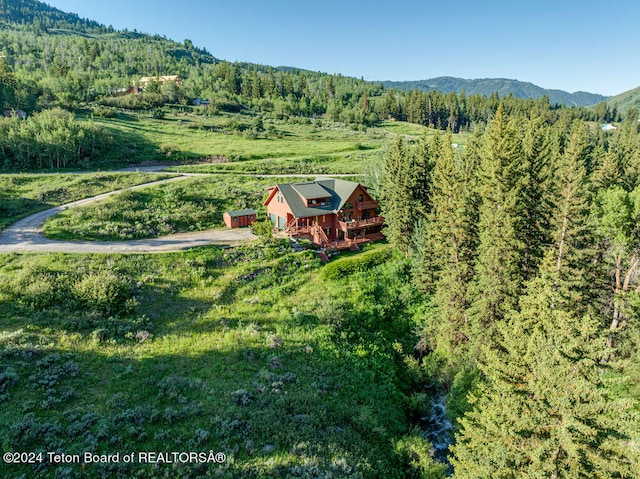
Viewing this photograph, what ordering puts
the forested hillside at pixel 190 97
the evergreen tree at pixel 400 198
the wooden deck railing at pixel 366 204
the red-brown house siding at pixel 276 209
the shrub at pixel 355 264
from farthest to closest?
the forested hillside at pixel 190 97 < the wooden deck railing at pixel 366 204 < the red-brown house siding at pixel 276 209 < the evergreen tree at pixel 400 198 < the shrub at pixel 355 264

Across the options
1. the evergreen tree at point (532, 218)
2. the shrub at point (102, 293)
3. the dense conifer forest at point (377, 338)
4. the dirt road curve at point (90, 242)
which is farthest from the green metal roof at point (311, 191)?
the evergreen tree at point (532, 218)

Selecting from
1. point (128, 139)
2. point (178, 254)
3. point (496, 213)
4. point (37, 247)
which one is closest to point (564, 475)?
point (496, 213)

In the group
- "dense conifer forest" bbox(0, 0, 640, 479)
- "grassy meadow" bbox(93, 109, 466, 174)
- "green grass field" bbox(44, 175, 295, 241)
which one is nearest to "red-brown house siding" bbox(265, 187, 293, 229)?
"dense conifer forest" bbox(0, 0, 640, 479)

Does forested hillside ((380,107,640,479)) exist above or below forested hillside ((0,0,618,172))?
below

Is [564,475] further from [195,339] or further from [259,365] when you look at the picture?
[195,339]

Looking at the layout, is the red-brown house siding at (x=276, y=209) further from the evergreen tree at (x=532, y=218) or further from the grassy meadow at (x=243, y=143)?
the evergreen tree at (x=532, y=218)

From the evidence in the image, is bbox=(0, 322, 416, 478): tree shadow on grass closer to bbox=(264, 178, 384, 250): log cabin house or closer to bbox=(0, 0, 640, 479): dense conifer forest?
bbox=(0, 0, 640, 479): dense conifer forest

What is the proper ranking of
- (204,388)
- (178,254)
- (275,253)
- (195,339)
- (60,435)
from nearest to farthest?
(60,435)
(204,388)
(195,339)
(178,254)
(275,253)
